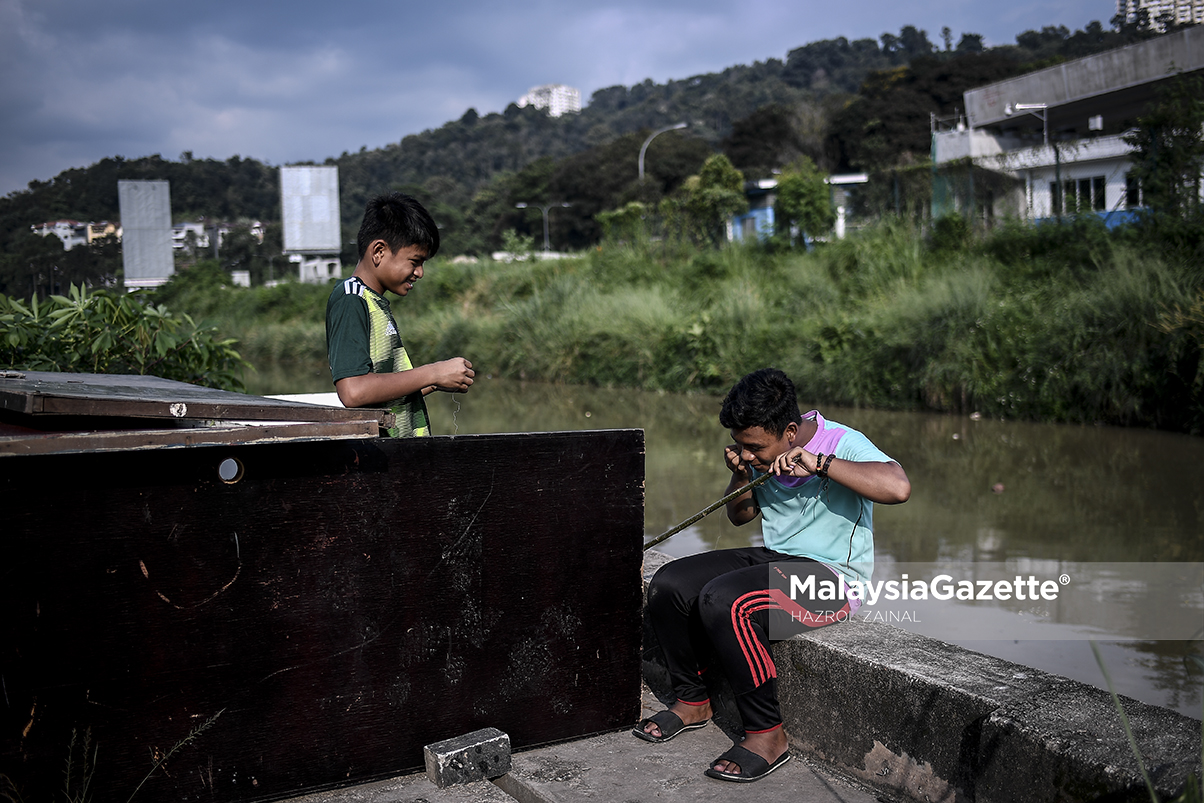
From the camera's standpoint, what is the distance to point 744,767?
245 centimetres

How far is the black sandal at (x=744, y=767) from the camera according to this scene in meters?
2.44

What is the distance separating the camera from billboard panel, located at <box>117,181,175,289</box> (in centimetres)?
950

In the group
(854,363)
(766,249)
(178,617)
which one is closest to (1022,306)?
(854,363)

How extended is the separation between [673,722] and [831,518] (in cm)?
74

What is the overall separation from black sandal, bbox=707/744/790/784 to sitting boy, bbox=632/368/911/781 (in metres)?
0.01

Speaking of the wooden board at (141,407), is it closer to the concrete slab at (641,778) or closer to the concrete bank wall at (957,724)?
the concrete slab at (641,778)

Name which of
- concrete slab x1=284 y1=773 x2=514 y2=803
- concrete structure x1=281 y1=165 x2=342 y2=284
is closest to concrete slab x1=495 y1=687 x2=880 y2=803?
concrete slab x1=284 y1=773 x2=514 y2=803

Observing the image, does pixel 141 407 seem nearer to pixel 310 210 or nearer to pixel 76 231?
pixel 76 231

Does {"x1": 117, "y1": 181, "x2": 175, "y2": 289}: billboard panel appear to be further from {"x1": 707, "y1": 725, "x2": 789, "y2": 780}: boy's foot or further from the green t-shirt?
{"x1": 707, "y1": 725, "x2": 789, "y2": 780}: boy's foot

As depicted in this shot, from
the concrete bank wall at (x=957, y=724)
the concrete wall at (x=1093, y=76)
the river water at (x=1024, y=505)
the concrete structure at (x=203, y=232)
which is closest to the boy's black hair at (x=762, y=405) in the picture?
the concrete bank wall at (x=957, y=724)

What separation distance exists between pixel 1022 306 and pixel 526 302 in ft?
36.8

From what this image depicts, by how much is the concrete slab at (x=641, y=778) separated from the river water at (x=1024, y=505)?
1.07 m

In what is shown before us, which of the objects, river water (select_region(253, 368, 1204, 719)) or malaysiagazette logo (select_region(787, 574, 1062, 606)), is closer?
river water (select_region(253, 368, 1204, 719))

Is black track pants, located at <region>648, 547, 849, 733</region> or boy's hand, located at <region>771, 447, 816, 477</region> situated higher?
boy's hand, located at <region>771, 447, 816, 477</region>
